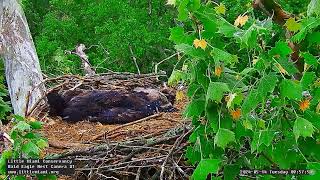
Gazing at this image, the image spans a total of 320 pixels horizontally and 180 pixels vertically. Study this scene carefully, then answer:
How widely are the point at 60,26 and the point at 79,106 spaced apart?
1559 centimetres

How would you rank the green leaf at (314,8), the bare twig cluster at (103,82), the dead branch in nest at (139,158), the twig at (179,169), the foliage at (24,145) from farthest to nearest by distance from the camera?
the bare twig cluster at (103,82) → the dead branch in nest at (139,158) → the twig at (179,169) → the foliage at (24,145) → the green leaf at (314,8)

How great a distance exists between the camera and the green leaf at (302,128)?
238 centimetres

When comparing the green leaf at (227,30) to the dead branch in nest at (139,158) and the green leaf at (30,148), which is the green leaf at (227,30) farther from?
the green leaf at (30,148)

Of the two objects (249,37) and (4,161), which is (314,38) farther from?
(4,161)

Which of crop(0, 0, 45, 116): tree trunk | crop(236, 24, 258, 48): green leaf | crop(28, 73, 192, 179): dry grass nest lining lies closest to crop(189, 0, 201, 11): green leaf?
crop(236, 24, 258, 48): green leaf

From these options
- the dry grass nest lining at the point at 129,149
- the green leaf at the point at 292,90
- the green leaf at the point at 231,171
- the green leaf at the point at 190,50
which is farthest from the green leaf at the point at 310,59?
the dry grass nest lining at the point at 129,149

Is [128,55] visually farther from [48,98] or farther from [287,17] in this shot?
[287,17]

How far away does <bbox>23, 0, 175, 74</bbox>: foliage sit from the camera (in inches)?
693

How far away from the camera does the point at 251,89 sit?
2.51 m

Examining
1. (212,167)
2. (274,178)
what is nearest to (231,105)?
(212,167)

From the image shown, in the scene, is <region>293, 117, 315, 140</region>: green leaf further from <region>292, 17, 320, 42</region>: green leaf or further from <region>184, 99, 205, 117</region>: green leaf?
<region>184, 99, 205, 117</region>: green leaf

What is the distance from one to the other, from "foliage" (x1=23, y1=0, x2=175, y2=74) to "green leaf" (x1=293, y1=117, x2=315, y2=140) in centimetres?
1327

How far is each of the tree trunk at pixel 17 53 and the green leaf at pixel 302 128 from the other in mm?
5021

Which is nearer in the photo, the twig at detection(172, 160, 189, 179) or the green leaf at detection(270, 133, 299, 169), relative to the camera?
the green leaf at detection(270, 133, 299, 169)
